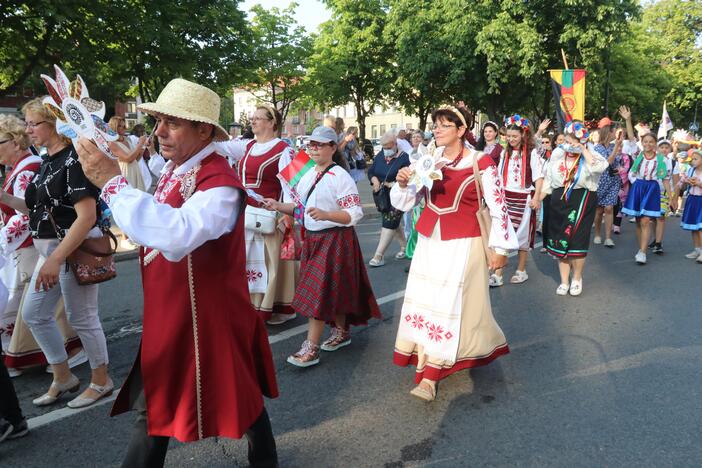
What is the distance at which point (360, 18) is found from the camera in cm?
3081

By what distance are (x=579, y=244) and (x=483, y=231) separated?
3.23 meters

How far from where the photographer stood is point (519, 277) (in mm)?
6938

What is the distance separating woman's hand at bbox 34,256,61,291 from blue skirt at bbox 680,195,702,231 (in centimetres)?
840

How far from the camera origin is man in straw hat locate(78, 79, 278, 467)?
7.29ft

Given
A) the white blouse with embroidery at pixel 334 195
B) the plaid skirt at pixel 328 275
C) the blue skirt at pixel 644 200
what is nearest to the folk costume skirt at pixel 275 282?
the plaid skirt at pixel 328 275

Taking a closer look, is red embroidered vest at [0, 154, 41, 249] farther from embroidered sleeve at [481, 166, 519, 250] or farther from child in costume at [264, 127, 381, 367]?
embroidered sleeve at [481, 166, 519, 250]

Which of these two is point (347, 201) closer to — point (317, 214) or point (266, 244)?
point (317, 214)

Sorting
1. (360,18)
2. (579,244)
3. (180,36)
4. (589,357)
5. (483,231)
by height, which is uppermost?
(360,18)

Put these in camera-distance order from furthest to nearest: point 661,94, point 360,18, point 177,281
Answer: point 661,94 < point 360,18 < point 177,281

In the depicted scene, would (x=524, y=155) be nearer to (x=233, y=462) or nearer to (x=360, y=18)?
(x=233, y=462)

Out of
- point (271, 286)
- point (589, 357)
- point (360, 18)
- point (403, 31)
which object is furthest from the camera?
point (360, 18)

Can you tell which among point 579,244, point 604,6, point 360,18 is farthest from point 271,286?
point 360,18

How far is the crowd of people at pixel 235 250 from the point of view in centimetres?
225

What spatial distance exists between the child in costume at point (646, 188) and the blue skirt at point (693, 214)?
1.19ft
